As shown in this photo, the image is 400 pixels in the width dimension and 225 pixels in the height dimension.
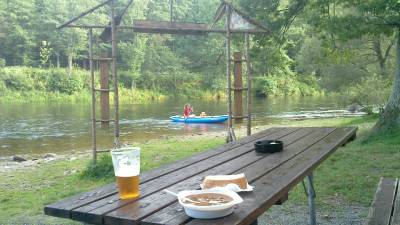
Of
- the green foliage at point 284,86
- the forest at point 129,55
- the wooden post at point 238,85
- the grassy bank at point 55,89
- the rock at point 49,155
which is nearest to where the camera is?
the wooden post at point 238,85

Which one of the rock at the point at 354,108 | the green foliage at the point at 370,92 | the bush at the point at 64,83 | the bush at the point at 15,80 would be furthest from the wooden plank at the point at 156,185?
the bush at the point at 15,80

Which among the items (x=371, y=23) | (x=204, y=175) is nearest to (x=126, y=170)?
(x=204, y=175)

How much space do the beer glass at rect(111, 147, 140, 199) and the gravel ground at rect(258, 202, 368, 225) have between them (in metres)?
3.02

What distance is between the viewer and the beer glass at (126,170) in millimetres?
2236

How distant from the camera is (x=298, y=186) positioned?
6.64 m

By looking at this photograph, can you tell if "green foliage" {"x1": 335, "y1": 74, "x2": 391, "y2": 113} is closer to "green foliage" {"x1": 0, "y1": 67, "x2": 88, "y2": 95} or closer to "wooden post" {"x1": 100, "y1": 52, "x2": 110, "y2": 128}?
"wooden post" {"x1": 100, "y1": 52, "x2": 110, "y2": 128}

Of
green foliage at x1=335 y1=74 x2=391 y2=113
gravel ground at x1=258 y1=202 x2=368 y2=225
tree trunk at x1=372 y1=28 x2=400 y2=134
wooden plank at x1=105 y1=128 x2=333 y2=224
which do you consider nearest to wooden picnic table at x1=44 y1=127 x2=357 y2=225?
wooden plank at x1=105 y1=128 x2=333 y2=224

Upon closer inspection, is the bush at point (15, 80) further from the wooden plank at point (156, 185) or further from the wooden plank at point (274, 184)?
the wooden plank at point (274, 184)

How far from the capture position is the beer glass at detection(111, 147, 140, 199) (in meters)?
2.24

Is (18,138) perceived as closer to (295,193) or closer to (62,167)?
(62,167)

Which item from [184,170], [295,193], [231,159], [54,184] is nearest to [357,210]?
[295,193]

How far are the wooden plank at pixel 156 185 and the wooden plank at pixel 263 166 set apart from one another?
0.25 m

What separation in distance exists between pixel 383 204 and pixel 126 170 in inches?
95.9

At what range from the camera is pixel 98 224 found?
2109 mm
